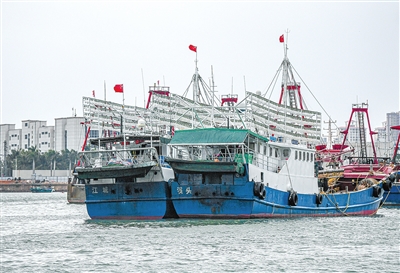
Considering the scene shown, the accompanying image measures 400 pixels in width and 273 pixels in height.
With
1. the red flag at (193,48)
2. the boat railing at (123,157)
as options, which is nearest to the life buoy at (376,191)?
the red flag at (193,48)

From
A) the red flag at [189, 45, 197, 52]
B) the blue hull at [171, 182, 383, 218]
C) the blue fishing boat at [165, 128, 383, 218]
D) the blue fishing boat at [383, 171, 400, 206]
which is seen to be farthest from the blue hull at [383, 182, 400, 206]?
the red flag at [189, 45, 197, 52]

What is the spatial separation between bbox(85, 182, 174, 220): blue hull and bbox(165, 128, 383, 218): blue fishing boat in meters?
0.78

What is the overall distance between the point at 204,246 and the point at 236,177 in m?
9.20

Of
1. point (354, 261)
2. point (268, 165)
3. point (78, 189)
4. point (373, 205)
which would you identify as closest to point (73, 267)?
point (354, 261)

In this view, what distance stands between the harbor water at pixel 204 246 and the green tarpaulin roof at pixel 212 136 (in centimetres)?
407

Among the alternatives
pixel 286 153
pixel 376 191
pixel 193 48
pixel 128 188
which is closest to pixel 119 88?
pixel 193 48

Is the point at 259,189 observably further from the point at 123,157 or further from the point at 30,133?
the point at 30,133

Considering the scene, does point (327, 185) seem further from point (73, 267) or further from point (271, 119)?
point (73, 267)

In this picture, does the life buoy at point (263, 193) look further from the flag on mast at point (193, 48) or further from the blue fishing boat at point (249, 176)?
the flag on mast at point (193, 48)

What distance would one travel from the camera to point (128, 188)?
41.0 meters

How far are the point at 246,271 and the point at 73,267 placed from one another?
5798mm

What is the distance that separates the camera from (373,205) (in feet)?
165

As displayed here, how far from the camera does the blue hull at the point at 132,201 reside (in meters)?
40.5

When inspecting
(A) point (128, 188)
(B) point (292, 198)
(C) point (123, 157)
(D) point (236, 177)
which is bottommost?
(B) point (292, 198)
